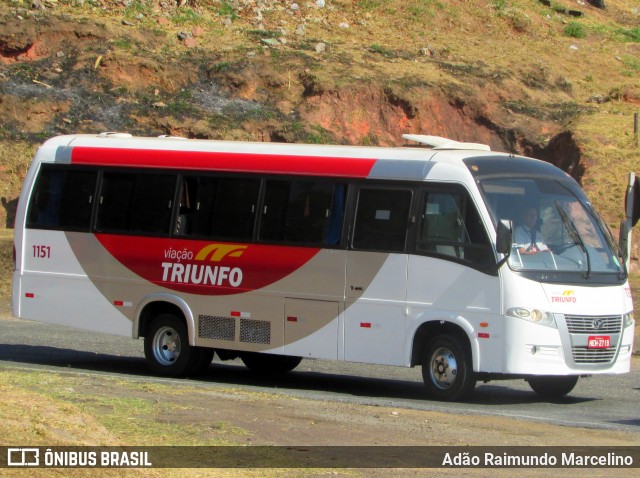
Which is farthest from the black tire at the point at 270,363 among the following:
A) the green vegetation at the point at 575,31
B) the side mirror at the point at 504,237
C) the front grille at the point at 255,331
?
the green vegetation at the point at 575,31

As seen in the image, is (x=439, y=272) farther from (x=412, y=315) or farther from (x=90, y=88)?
Answer: (x=90, y=88)

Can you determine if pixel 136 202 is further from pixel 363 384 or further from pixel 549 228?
pixel 549 228

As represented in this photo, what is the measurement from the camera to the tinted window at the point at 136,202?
15141 mm

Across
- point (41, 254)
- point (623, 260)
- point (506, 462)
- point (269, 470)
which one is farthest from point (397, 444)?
point (41, 254)

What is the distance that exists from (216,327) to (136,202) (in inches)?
82.0

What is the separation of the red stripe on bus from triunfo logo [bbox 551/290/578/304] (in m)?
2.77

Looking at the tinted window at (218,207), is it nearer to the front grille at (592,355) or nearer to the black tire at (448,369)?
the black tire at (448,369)

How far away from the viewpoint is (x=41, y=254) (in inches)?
625

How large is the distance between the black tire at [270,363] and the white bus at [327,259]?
0.10 feet

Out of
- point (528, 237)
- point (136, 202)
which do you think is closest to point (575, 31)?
point (136, 202)

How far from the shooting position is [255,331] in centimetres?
1441

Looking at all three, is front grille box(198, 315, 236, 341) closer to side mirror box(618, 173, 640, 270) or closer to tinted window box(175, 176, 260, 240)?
tinted window box(175, 176, 260, 240)

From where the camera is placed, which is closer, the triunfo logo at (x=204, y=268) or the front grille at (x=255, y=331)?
the front grille at (x=255, y=331)

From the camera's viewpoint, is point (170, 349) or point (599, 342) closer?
point (599, 342)
